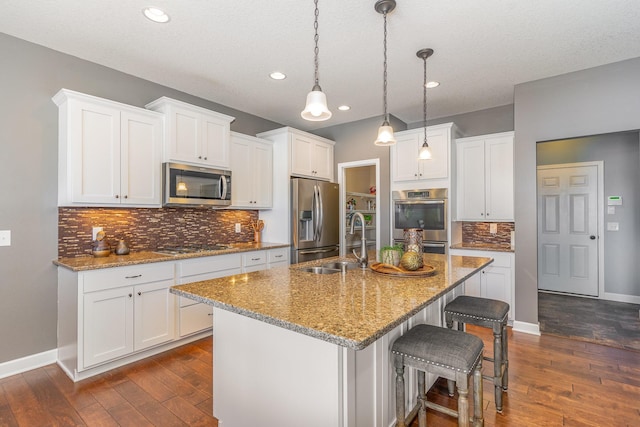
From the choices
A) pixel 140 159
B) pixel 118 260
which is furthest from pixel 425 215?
pixel 118 260

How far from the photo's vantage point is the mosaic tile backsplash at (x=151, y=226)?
290cm

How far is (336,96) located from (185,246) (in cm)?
250

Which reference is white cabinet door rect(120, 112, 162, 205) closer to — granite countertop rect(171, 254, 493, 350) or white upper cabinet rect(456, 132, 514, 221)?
granite countertop rect(171, 254, 493, 350)

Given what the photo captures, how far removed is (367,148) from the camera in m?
4.75

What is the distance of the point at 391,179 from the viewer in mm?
4523

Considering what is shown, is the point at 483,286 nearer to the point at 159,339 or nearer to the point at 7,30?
the point at 159,339

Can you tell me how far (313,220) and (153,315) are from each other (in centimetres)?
222

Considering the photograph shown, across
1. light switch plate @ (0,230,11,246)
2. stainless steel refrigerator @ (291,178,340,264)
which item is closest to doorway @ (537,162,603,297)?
stainless steel refrigerator @ (291,178,340,264)

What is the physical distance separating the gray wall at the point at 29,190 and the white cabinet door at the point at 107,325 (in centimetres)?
61

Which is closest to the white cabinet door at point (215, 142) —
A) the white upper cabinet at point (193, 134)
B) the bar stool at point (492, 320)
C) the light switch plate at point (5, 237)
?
the white upper cabinet at point (193, 134)

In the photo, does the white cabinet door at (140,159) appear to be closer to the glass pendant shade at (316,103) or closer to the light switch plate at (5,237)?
the light switch plate at (5,237)

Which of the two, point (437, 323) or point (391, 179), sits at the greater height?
point (391, 179)

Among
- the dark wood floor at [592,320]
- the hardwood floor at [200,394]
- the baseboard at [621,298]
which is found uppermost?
the baseboard at [621,298]

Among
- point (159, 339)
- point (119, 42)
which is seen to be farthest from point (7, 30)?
point (159, 339)
